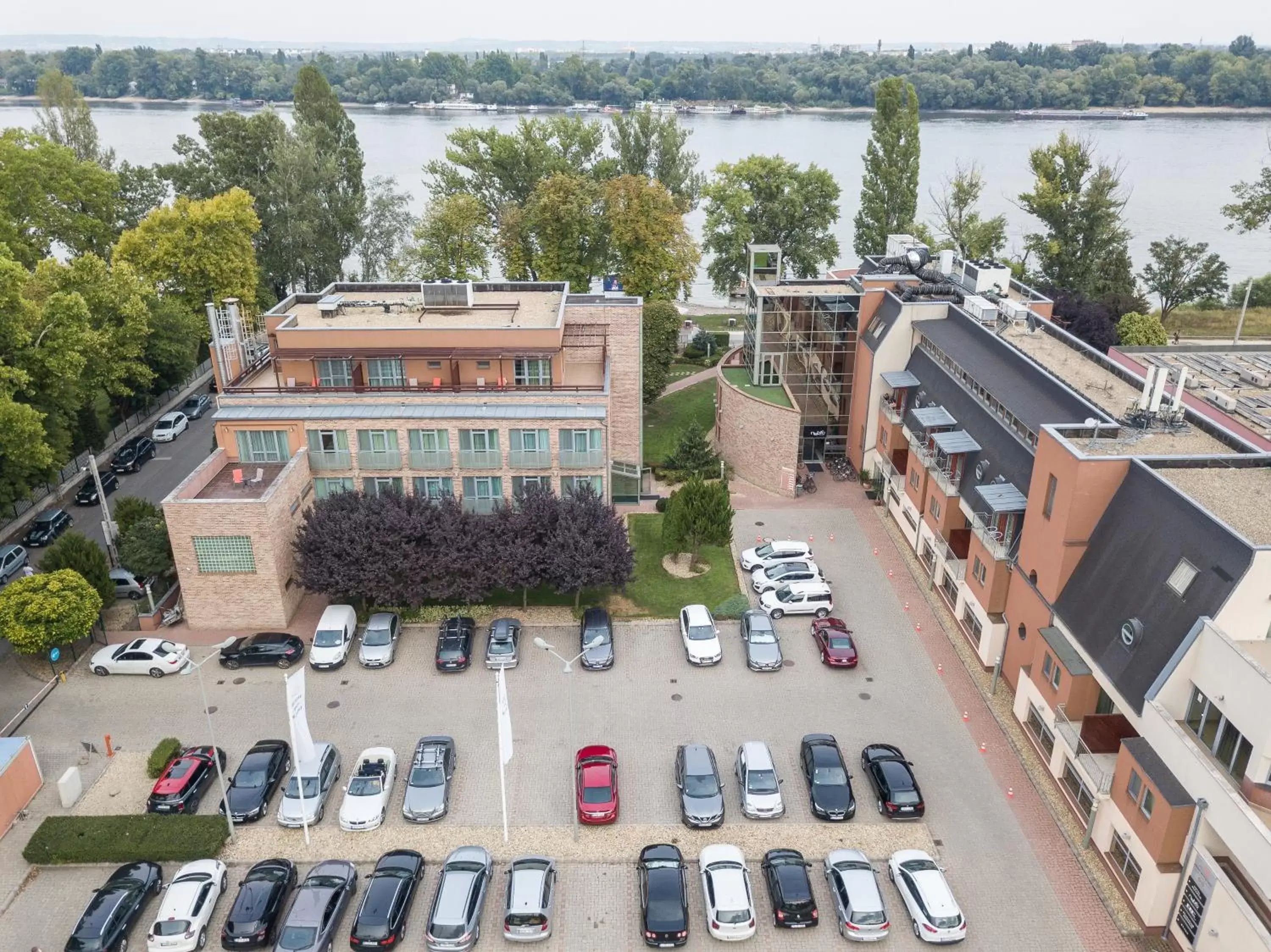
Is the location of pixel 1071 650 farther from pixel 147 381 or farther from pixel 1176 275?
pixel 1176 275

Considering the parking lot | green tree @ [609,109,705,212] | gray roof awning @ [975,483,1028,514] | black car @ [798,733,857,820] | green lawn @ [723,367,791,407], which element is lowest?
the parking lot

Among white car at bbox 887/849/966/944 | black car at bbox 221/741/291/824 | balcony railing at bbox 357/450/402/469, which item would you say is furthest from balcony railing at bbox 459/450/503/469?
white car at bbox 887/849/966/944

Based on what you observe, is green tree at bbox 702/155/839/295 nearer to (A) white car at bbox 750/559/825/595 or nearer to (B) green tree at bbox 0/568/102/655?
(A) white car at bbox 750/559/825/595

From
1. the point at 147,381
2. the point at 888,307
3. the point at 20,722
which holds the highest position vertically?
the point at 888,307

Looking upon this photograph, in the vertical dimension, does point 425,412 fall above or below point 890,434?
above

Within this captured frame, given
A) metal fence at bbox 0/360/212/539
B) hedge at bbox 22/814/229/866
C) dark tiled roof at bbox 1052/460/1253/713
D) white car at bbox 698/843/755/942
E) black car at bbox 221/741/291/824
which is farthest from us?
metal fence at bbox 0/360/212/539

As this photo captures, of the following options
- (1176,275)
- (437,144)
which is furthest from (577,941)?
(437,144)
